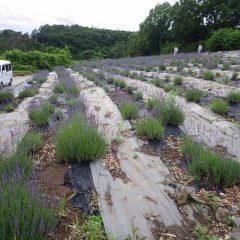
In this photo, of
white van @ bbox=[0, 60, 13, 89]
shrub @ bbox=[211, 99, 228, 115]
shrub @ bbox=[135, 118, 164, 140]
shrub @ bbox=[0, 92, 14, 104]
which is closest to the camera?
shrub @ bbox=[135, 118, 164, 140]

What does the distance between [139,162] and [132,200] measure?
1289 mm

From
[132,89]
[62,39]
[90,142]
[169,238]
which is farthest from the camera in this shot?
[62,39]

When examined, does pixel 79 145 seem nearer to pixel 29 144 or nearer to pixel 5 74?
pixel 29 144

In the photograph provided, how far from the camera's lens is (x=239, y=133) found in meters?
6.93

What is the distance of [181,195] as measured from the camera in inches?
169

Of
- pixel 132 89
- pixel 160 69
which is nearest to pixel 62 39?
pixel 160 69

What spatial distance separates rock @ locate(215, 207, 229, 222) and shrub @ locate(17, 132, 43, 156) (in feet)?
8.31

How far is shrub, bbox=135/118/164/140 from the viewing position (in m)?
6.52

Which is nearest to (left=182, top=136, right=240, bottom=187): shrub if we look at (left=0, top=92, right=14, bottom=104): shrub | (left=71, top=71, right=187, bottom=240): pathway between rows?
(left=71, top=71, right=187, bottom=240): pathway between rows

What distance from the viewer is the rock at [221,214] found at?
155 inches

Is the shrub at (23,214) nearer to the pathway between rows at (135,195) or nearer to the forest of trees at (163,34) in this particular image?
the pathway between rows at (135,195)

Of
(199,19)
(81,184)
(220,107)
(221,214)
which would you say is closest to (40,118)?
(81,184)

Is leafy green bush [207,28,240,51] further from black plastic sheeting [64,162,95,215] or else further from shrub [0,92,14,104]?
black plastic sheeting [64,162,95,215]

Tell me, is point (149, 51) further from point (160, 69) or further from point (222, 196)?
point (222, 196)
